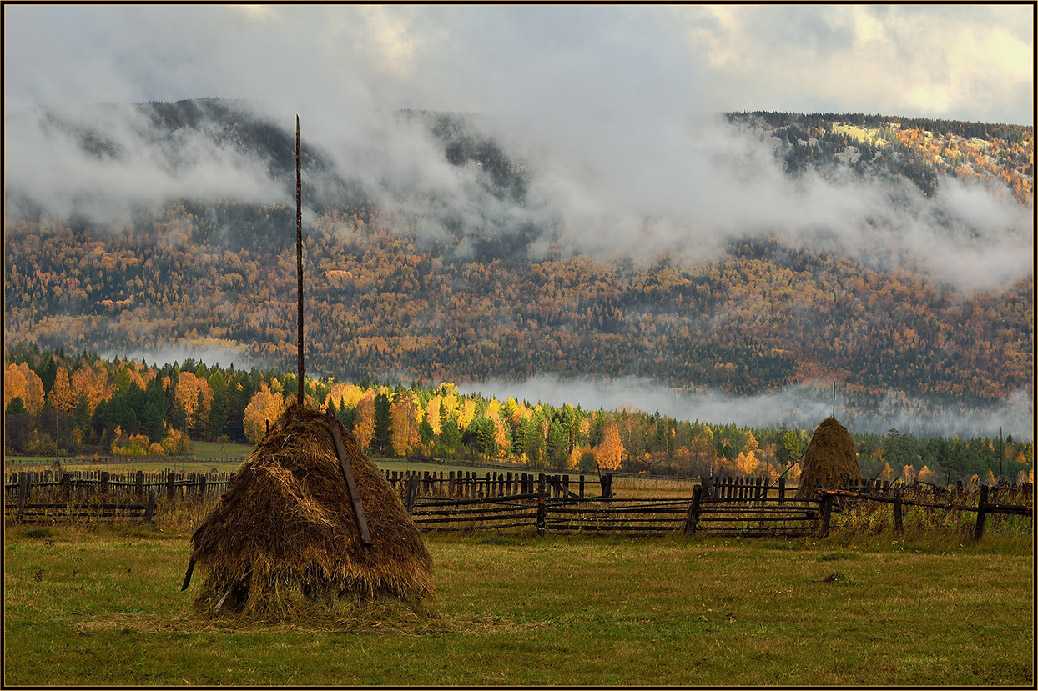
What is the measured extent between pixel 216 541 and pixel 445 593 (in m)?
5.04

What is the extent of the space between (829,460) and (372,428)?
122921 mm

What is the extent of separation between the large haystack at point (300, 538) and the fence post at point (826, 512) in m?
16.3

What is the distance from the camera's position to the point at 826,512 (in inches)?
1174

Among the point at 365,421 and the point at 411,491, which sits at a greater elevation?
the point at 411,491

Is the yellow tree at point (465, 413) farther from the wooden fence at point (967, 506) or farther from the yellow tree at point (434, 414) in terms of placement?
the wooden fence at point (967, 506)

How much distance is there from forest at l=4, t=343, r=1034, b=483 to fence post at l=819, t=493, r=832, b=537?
89130 millimetres

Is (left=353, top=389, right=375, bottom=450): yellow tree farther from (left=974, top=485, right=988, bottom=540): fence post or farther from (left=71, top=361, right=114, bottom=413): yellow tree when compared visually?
(left=974, top=485, right=988, bottom=540): fence post

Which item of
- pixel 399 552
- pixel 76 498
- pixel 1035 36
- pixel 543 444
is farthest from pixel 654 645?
pixel 543 444

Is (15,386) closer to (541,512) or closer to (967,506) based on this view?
(541,512)

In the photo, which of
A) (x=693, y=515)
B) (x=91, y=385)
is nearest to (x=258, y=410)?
(x=91, y=385)

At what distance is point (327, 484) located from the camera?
647 inches

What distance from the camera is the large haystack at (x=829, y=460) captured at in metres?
41.8

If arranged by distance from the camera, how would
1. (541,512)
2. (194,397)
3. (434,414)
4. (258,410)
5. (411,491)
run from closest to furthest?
(541,512) → (411,491) → (258,410) → (194,397) → (434,414)

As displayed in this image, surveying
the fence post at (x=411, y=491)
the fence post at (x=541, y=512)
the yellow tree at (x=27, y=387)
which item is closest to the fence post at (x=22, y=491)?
the fence post at (x=411, y=491)
